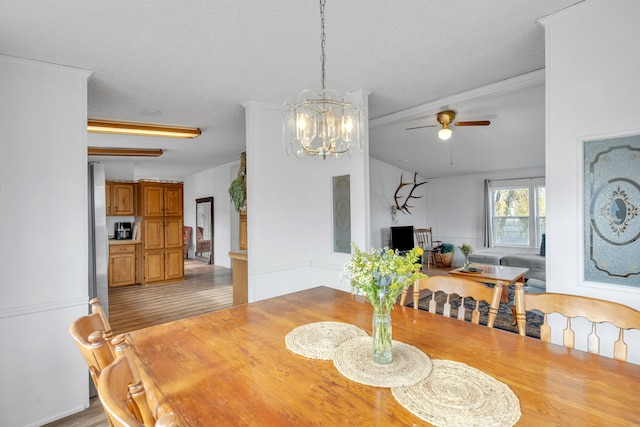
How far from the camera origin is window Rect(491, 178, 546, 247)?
719 cm

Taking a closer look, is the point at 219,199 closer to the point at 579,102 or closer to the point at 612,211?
the point at 579,102

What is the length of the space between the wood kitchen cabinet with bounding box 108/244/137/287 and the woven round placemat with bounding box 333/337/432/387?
6.25m

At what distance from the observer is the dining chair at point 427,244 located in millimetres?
8375

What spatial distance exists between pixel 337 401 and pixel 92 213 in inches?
127

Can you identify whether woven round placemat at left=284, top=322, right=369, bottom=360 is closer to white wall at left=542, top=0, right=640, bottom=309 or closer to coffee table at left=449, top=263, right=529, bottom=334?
white wall at left=542, top=0, right=640, bottom=309

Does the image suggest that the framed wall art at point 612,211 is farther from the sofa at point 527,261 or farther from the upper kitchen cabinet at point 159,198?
the upper kitchen cabinet at point 159,198

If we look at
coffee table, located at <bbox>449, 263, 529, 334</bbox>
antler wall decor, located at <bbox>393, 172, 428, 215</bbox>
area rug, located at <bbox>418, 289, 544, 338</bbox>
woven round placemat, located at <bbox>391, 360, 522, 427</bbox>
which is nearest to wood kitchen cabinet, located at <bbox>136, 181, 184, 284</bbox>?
area rug, located at <bbox>418, 289, 544, 338</bbox>

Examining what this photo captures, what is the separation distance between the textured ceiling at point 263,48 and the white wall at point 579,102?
204mm

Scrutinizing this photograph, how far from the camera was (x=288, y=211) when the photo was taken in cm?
352

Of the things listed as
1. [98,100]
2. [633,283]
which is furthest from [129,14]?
[633,283]

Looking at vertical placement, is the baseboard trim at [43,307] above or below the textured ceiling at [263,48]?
below

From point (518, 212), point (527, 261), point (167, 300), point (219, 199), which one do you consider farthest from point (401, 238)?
point (167, 300)

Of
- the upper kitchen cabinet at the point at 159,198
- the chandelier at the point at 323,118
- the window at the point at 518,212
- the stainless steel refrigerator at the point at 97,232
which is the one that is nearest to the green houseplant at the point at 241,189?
the stainless steel refrigerator at the point at 97,232

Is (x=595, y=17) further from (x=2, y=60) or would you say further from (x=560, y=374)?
(x=2, y=60)
